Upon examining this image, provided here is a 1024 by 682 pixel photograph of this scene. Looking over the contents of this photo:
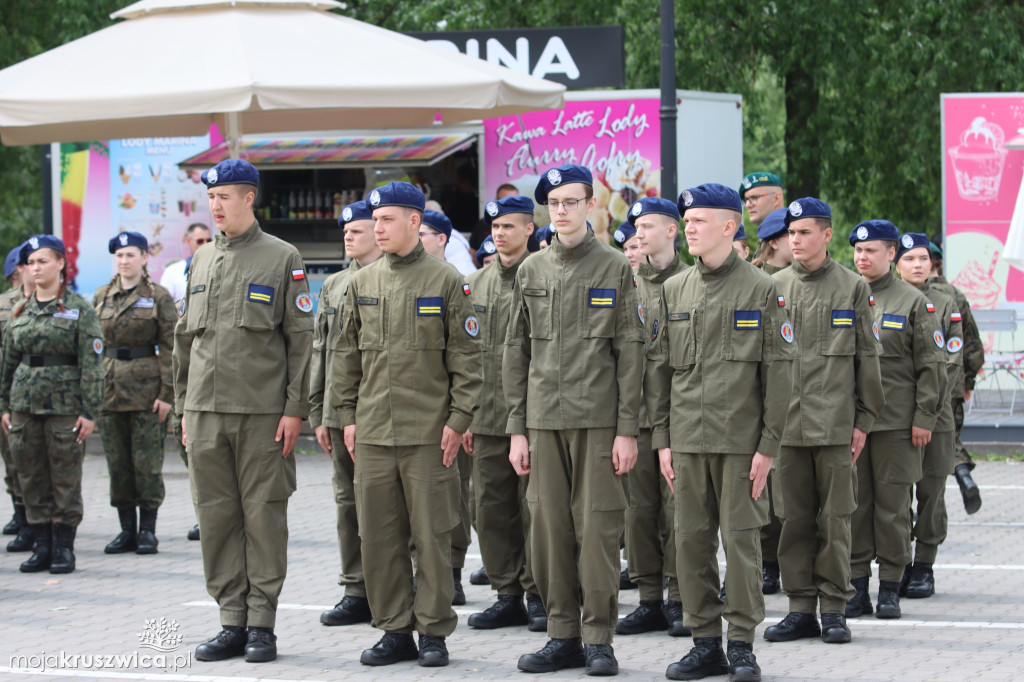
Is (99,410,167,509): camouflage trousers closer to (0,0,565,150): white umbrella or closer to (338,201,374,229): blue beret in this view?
(0,0,565,150): white umbrella

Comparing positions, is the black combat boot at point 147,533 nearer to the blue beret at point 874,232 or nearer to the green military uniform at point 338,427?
the green military uniform at point 338,427

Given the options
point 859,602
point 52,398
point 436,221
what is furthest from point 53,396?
point 859,602

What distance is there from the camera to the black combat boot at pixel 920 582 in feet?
27.0

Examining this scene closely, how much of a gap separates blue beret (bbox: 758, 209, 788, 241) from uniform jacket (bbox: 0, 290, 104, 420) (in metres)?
4.38

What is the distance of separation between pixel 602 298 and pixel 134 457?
4.64 m

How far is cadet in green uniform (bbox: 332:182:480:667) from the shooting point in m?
6.62

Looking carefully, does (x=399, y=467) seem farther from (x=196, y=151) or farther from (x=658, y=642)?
(x=196, y=151)

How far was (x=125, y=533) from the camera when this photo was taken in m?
9.88

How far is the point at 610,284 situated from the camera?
6465 mm

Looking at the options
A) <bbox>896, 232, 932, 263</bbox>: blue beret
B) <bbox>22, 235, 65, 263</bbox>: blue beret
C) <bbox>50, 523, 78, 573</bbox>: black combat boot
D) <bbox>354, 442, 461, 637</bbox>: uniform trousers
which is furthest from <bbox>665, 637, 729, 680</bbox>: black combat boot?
<bbox>22, 235, 65, 263</bbox>: blue beret

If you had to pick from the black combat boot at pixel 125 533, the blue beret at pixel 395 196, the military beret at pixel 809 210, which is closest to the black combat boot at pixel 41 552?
the black combat boot at pixel 125 533

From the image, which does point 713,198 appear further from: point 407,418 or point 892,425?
point 892,425

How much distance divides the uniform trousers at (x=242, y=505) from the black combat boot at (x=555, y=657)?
1.27 m

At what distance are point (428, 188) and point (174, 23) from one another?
4.87 m
